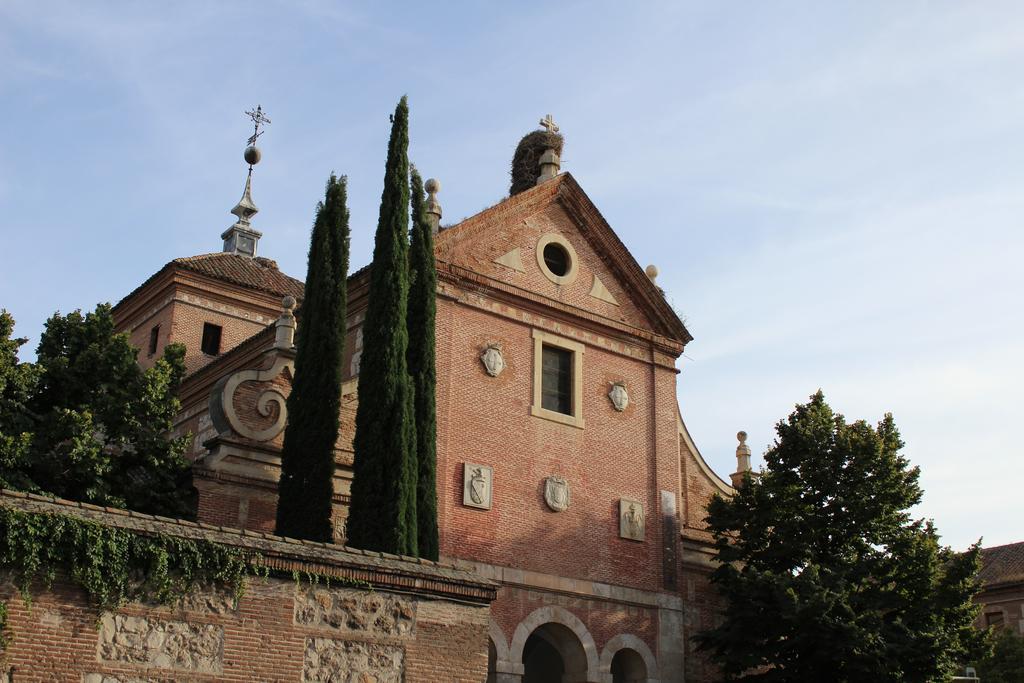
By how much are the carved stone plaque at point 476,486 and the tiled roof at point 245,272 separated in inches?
546

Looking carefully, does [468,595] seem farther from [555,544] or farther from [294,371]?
[555,544]

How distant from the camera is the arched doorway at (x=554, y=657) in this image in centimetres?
2334

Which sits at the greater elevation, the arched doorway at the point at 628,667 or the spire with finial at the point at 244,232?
the spire with finial at the point at 244,232

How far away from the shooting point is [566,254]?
26641mm

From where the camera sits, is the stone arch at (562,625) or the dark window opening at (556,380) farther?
the dark window opening at (556,380)

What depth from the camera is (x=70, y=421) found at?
64.6ft

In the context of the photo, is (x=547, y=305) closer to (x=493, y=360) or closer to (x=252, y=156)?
(x=493, y=360)

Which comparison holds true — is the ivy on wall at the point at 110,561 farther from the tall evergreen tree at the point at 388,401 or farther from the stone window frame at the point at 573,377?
the stone window frame at the point at 573,377

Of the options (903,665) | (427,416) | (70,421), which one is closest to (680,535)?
(903,665)

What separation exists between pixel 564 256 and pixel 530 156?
4.36 m

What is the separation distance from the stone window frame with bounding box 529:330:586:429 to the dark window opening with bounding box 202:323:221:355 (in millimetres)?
13099

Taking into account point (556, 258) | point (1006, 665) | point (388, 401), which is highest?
point (556, 258)

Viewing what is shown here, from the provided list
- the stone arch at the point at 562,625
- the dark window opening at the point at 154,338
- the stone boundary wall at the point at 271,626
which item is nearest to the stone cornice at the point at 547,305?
the stone arch at the point at 562,625

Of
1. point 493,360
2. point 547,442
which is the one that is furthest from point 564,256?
point 547,442
